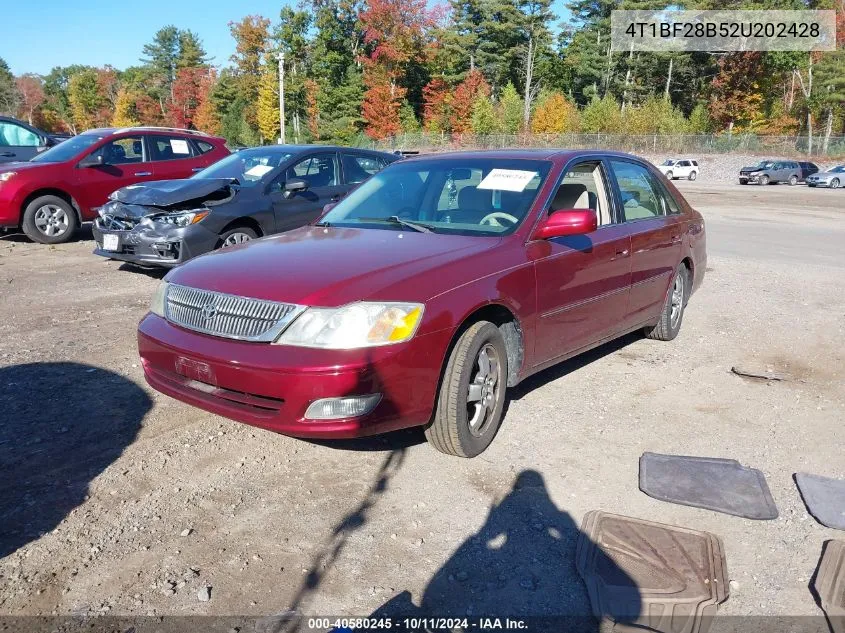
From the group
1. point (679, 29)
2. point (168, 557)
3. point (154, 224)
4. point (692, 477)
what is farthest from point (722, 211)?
point (679, 29)

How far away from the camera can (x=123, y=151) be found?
10930 millimetres

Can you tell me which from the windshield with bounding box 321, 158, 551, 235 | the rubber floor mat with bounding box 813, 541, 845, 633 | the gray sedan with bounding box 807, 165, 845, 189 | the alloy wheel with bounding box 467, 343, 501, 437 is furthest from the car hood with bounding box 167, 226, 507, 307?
the gray sedan with bounding box 807, 165, 845, 189

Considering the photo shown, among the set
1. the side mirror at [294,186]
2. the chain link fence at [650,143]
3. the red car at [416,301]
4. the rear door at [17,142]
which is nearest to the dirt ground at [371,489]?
the red car at [416,301]

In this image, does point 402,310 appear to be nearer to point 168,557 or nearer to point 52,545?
point 168,557

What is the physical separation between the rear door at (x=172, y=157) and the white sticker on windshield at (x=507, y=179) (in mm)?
8076

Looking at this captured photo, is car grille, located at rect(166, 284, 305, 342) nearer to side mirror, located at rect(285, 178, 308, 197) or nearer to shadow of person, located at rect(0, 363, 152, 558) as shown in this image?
shadow of person, located at rect(0, 363, 152, 558)

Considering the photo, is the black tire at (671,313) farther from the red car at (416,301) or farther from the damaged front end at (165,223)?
the damaged front end at (165,223)

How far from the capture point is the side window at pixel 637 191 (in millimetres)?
5297

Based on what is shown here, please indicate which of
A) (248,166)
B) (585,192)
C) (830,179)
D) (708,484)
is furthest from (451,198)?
(830,179)

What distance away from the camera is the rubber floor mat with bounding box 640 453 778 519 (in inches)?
132

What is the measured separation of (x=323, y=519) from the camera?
318 cm

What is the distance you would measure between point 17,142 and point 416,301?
42.8 feet

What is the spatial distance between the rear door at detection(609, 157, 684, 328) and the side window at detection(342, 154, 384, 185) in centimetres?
427

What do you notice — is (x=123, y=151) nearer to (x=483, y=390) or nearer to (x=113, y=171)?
(x=113, y=171)
